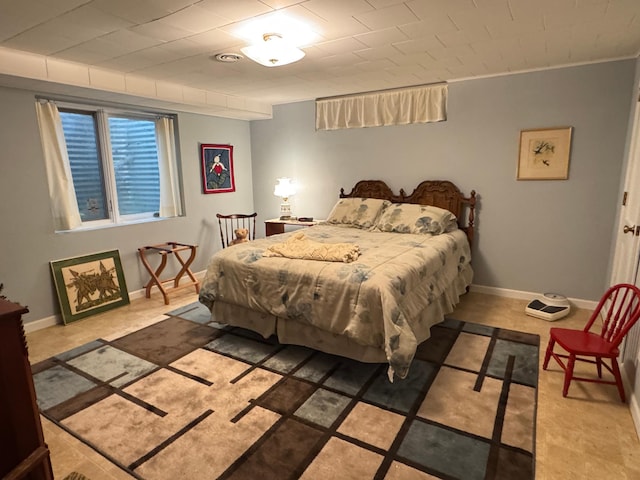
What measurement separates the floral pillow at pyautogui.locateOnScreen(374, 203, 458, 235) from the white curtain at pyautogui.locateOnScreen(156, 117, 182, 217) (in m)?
2.41

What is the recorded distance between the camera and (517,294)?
381cm

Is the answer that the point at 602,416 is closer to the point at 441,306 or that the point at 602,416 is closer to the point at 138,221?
the point at 441,306

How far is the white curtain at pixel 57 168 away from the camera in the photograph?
10.7 ft

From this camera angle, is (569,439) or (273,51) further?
(273,51)

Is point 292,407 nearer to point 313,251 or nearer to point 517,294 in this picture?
point 313,251

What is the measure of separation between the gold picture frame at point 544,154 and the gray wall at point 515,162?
6 cm

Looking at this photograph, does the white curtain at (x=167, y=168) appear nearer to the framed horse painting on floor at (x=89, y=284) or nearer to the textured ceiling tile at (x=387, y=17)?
the framed horse painting on floor at (x=89, y=284)

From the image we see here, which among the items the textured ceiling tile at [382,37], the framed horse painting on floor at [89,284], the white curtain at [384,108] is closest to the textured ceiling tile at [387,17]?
the textured ceiling tile at [382,37]

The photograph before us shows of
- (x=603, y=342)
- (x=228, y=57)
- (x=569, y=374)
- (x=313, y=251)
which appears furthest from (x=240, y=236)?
(x=603, y=342)

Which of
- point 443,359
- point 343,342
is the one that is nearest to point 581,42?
point 443,359

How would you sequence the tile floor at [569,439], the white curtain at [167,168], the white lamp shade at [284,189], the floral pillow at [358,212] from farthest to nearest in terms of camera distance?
the white lamp shade at [284,189], the white curtain at [167,168], the floral pillow at [358,212], the tile floor at [569,439]

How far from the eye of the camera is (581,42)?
104 inches

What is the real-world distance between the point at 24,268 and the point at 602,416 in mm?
4311

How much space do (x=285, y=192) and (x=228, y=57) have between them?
215cm
